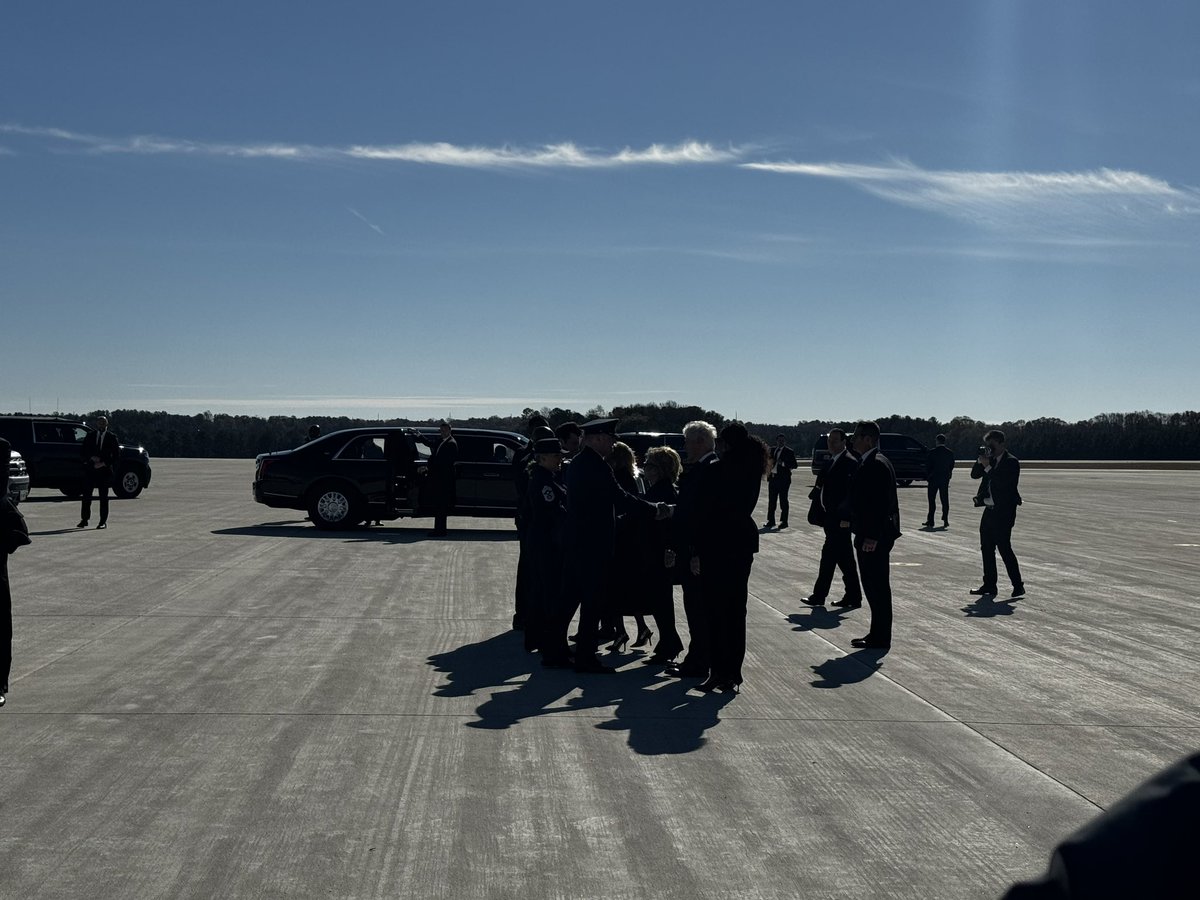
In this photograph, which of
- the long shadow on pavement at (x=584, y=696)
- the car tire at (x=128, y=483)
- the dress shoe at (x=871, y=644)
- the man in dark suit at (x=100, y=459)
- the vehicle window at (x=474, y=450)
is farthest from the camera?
the car tire at (x=128, y=483)

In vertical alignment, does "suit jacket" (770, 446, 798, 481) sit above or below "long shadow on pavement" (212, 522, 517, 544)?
above

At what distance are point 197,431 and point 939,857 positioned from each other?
283 ft

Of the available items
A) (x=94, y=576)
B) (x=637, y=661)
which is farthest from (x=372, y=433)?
(x=637, y=661)

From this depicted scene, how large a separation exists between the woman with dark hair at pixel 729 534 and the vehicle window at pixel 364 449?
1331 centimetres

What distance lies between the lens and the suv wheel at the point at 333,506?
2120 centimetres

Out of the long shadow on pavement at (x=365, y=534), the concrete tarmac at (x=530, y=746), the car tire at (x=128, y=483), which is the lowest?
the long shadow on pavement at (x=365, y=534)

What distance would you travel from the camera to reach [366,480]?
2139cm

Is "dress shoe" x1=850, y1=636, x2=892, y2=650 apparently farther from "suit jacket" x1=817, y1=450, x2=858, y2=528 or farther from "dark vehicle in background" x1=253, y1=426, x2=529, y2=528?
"dark vehicle in background" x1=253, y1=426, x2=529, y2=528

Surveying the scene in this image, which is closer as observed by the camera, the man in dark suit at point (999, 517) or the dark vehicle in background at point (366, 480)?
the man in dark suit at point (999, 517)

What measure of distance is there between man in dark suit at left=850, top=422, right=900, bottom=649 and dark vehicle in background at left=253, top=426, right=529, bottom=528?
10.8 metres

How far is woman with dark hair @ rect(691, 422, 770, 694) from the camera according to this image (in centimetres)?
870

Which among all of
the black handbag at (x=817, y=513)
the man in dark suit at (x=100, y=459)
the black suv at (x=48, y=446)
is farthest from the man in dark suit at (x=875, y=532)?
the black suv at (x=48, y=446)

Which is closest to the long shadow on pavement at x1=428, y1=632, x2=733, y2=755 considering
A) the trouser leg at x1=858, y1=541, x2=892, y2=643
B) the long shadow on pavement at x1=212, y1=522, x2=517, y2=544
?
the trouser leg at x1=858, y1=541, x2=892, y2=643

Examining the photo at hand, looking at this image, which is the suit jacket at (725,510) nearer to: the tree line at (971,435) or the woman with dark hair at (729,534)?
the woman with dark hair at (729,534)
